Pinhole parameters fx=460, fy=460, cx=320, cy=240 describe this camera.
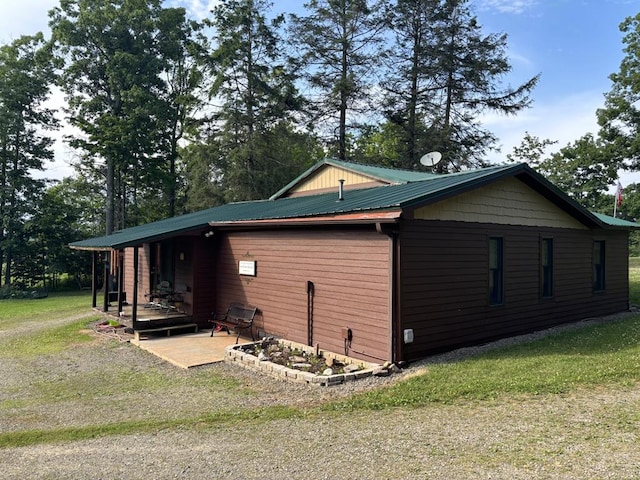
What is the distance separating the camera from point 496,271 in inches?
373

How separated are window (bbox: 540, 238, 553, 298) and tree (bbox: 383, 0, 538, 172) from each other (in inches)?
512

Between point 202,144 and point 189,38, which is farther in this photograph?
point 189,38

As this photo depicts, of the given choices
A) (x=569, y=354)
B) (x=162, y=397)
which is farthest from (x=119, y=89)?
(x=569, y=354)

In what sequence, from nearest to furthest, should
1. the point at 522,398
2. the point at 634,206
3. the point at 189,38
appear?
the point at 522,398 → the point at 634,206 → the point at 189,38

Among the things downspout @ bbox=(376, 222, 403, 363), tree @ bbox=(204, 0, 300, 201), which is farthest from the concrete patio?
tree @ bbox=(204, 0, 300, 201)

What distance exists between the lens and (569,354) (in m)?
7.83

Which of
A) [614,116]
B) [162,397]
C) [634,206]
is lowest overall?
[162,397]

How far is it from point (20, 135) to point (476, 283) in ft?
93.5

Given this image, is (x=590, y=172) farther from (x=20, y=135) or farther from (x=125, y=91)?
(x=20, y=135)

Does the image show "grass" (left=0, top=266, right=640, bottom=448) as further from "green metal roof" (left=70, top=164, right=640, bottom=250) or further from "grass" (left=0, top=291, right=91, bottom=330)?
"grass" (left=0, top=291, right=91, bottom=330)

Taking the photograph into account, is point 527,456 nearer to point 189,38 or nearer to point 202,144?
point 202,144

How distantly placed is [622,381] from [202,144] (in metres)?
23.4

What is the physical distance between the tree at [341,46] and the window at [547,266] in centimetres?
1438

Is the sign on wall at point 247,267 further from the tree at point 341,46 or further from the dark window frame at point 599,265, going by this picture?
the tree at point 341,46
